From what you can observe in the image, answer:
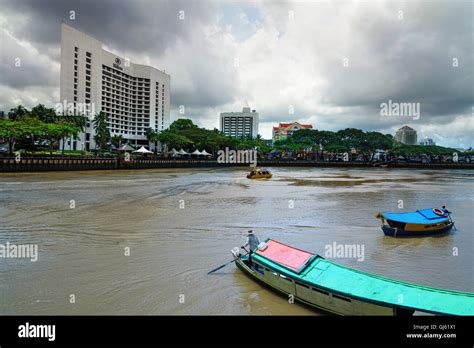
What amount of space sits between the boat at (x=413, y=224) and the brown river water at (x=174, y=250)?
1.21 feet

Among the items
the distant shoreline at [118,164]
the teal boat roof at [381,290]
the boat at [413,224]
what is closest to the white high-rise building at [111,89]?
the distant shoreline at [118,164]

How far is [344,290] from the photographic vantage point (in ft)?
21.0

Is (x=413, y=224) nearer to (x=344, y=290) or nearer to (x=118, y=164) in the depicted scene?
(x=344, y=290)

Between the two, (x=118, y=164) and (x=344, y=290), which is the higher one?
(x=118, y=164)

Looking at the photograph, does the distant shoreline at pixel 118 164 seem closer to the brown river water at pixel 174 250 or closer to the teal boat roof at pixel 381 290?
the brown river water at pixel 174 250

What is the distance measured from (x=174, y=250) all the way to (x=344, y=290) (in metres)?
6.79

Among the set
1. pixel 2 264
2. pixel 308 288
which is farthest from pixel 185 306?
pixel 2 264

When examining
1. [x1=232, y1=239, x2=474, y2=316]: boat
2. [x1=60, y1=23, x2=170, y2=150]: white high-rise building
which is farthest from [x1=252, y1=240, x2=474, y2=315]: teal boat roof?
[x1=60, y1=23, x2=170, y2=150]: white high-rise building

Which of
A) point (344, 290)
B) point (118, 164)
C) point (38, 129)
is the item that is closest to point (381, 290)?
point (344, 290)

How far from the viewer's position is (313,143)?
11269 cm

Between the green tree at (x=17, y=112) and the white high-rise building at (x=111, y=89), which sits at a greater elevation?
the white high-rise building at (x=111, y=89)

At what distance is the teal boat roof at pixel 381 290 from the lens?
5746 mm
